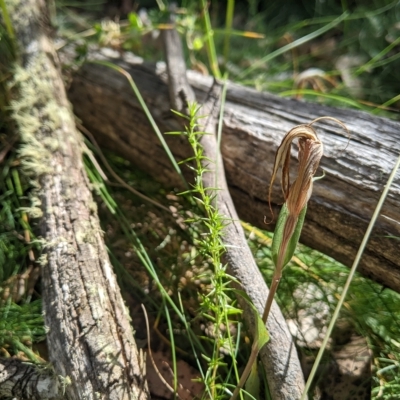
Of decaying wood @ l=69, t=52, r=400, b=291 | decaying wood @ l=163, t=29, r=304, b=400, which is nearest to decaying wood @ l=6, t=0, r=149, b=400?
decaying wood @ l=69, t=52, r=400, b=291

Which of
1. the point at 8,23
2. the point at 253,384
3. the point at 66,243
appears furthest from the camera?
the point at 8,23

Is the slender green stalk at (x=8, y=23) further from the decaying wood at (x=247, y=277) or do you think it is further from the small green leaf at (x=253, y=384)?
the small green leaf at (x=253, y=384)

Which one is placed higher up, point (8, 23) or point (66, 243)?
point (8, 23)

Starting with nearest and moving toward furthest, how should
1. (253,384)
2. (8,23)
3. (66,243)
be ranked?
(253,384) < (66,243) < (8,23)

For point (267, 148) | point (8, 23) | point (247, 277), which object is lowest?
point (247, 277)

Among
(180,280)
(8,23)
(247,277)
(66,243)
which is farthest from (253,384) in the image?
(8,23)

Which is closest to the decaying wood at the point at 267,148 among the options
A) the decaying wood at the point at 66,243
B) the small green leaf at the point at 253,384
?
the decaying wood at the point at 66,243

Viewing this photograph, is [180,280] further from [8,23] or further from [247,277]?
[8,23]

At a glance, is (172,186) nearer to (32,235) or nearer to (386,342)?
(32,235)
